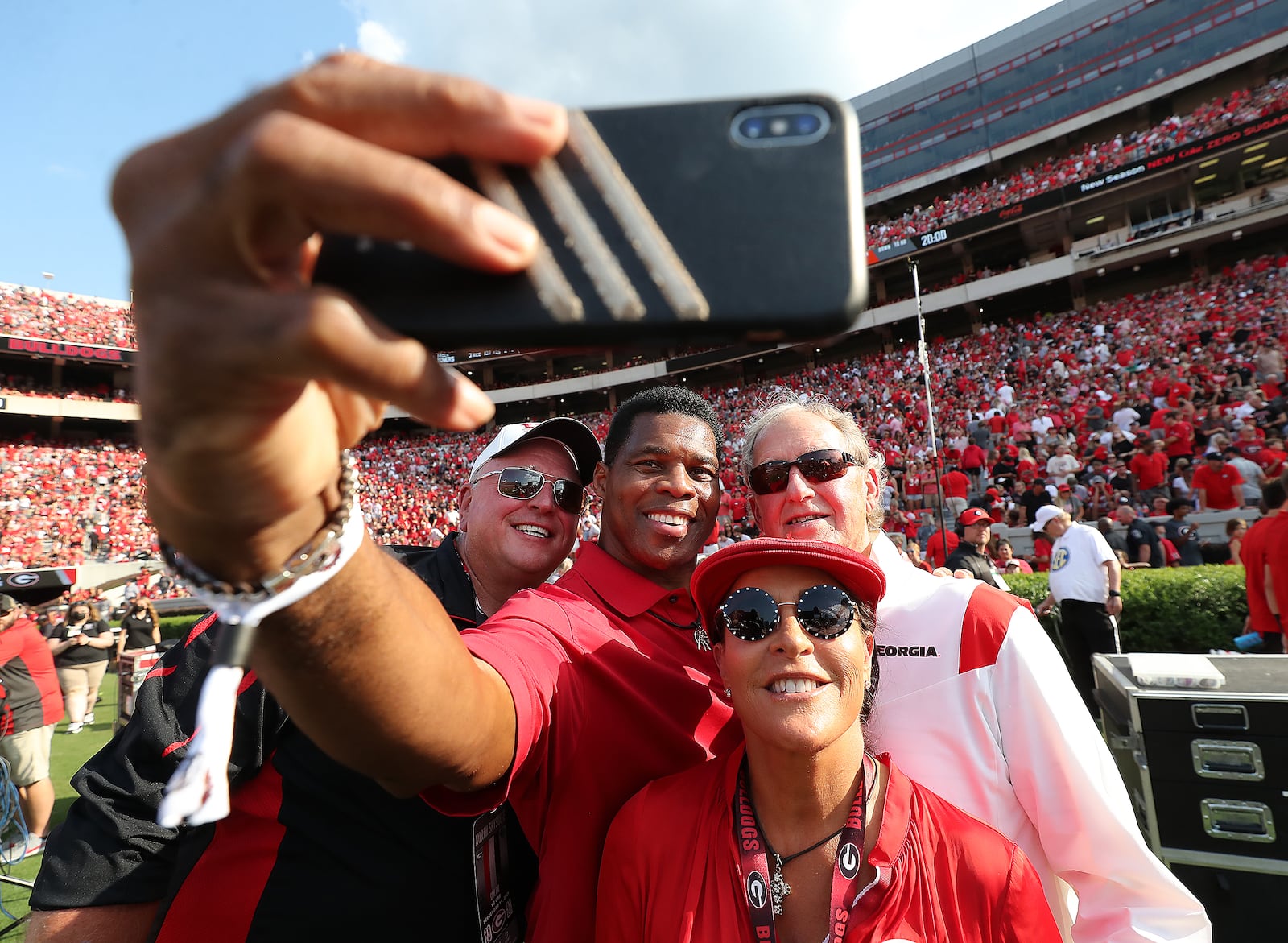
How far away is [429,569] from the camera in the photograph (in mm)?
2494

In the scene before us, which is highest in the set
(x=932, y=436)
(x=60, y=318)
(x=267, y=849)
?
(x=60, y=318)

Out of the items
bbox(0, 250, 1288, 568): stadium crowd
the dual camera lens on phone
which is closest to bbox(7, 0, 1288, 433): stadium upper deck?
bbox(0, 250, 1288, 568): stadium crowd

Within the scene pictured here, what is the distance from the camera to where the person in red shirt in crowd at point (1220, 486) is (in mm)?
11031

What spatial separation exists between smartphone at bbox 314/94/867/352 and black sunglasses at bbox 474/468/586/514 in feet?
6.00

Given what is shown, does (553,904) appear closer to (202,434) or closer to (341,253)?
(202,434)

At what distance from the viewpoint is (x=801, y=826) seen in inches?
64.5

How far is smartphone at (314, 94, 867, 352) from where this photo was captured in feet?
2.53

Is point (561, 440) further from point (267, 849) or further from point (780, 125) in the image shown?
point (780, 125)

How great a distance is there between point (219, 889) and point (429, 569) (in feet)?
3.56

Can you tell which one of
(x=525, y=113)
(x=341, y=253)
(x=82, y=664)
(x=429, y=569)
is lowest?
(x=82, y=664)

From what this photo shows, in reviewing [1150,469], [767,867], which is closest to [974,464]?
[1150,469]

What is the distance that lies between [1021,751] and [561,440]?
1940mm

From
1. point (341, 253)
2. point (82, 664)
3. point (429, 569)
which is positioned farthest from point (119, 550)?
point (341, 253)

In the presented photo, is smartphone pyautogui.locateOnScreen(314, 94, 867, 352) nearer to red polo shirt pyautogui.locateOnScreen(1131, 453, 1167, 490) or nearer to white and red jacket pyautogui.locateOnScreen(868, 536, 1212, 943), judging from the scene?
white and red jacket pyautogui.locateOnScreen(868, 536, 1212, 943)
